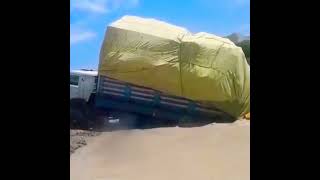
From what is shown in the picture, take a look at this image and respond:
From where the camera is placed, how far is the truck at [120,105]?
45.6ft

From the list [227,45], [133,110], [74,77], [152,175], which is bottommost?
[152,175]

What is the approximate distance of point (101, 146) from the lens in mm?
12328

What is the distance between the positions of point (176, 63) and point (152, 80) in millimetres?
787

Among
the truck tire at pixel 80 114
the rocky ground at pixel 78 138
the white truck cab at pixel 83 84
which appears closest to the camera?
the rocky ground at pixel 78 138

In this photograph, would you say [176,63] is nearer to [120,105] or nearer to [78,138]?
[120,105]

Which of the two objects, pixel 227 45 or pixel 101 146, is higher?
pixel 227 45

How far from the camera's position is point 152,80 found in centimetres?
1404

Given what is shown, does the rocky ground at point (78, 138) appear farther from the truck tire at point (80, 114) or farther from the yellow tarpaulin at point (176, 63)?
the yellow tarpaulin at point (176, 63)

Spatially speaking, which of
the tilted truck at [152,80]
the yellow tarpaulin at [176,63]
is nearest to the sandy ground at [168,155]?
the tilted truck at [152,80]

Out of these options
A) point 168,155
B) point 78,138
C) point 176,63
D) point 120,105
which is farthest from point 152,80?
point 168,155
